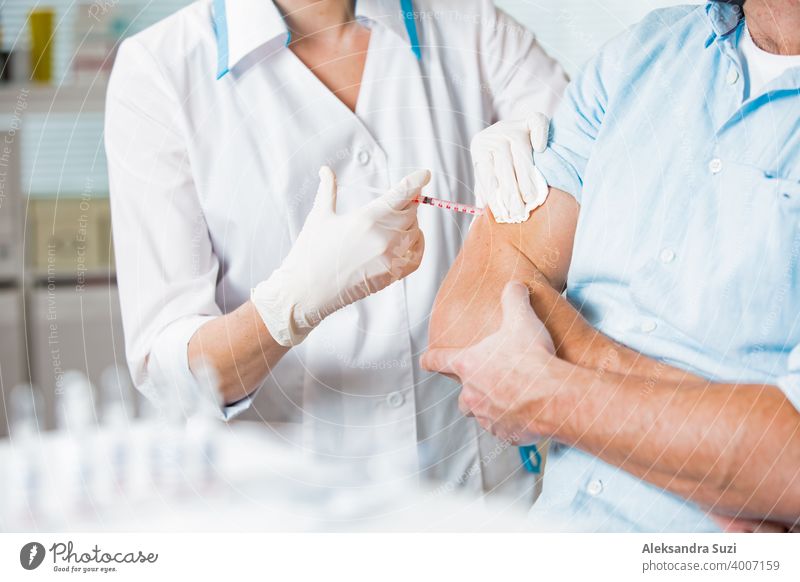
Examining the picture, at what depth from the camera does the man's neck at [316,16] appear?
100cm

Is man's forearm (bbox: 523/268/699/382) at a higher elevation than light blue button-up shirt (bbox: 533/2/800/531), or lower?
lower

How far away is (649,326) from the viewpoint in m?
0.90

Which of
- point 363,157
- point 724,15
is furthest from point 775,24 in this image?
point 363,157

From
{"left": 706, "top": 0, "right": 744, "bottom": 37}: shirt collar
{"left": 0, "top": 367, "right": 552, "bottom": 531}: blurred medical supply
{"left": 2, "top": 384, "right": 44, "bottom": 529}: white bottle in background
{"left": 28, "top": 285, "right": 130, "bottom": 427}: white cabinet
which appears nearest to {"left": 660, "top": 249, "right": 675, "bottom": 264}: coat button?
{"left": 706, "top": 0, "right": 744, "bottom": 37}: shirt collar

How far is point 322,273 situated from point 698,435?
40cm

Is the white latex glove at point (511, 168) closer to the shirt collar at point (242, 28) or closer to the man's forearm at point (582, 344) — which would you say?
the man's forearm at point (582, 344)

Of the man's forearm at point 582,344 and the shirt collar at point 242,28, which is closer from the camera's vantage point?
the man's forearm at point 582,344

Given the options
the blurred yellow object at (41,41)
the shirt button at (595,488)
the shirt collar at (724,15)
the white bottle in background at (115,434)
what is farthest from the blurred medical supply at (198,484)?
the shirt collar at (724,15)

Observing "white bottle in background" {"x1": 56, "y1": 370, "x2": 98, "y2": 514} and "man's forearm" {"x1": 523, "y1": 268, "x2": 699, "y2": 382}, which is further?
"white bottle in background" {"x1": 56, "y1": 370, "x2": 98, "y2": 514}

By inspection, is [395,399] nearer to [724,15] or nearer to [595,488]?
[595,488]

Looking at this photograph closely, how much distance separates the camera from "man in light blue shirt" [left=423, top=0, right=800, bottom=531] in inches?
33.9

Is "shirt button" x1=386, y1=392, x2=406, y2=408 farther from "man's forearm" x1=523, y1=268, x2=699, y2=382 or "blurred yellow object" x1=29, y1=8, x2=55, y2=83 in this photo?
"blurred yellow object" x1=29, y1=8, x2=55, y2=83

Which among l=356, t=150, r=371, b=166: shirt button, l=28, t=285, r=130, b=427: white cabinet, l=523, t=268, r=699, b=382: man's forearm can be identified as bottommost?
l=28, t=285, r=130, b=427: white cabinet

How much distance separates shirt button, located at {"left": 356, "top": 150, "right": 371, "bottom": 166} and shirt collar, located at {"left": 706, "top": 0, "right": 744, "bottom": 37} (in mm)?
376
